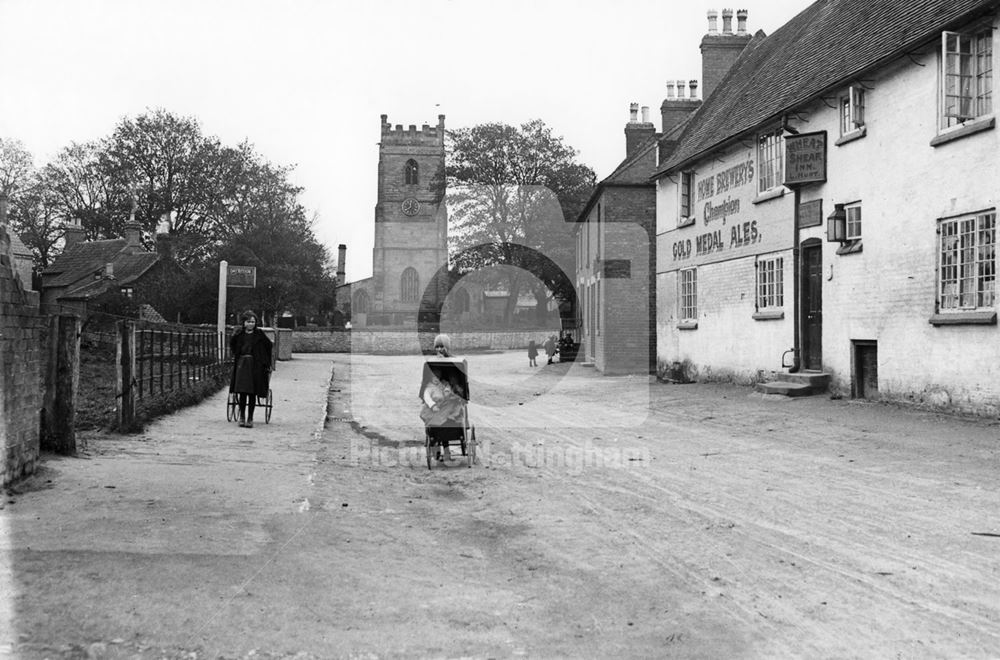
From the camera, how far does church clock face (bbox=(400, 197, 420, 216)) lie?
267 ft

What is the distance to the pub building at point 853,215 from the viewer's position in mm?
13305

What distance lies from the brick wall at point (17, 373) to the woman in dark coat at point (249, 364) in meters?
5.01

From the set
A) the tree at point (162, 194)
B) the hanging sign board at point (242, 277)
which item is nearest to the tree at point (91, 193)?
the tree at point (162, 194)

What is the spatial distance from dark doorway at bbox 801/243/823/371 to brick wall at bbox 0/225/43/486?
14.4 meters

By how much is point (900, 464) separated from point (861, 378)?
7023 millimetres

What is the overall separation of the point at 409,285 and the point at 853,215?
65659 mm

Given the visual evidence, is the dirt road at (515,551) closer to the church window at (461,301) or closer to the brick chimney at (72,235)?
the brick chimney at (72,235)

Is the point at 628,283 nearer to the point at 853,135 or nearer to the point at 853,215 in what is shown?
the point at 853,215

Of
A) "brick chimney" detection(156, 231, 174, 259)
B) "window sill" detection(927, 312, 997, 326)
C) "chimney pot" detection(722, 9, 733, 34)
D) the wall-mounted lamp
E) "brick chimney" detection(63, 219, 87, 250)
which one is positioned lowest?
"window sill" detection(927, 312, 997, 326)

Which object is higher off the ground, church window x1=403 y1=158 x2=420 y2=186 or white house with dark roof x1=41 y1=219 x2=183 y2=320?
church window x1=403 y1=158 x2=420 y2=186

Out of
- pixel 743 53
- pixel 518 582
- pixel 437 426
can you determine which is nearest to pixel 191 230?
pixel 743 53

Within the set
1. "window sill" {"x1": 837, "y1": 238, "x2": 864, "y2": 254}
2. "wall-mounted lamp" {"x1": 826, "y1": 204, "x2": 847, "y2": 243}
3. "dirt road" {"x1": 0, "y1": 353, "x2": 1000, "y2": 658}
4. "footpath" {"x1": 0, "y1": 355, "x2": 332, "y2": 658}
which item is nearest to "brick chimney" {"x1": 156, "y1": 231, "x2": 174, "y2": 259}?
"wall-mounted lamp" {"x1": 826, "y1": 204, "x2": 847, "y2": 243}

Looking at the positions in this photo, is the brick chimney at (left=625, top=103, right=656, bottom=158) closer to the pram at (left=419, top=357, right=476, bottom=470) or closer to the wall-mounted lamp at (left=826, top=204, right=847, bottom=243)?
the wall-mounted lamp at (left=826, top=204, right=847, bottom=243)

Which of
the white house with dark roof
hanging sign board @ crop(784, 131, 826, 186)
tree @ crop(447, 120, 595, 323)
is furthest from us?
tree @ crop(447, 120, 595, 323)
